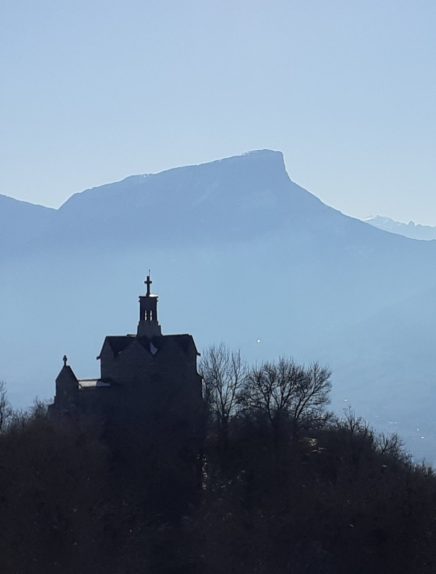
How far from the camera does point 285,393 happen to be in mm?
78312

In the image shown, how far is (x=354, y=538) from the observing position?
2205 inches

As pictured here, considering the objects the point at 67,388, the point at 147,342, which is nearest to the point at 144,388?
the point at 147,342

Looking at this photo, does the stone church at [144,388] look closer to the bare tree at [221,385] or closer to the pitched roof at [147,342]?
the pitched roof at [147,342]

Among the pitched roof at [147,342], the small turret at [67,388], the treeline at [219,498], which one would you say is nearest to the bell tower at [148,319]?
the pitched roof at [147,342]

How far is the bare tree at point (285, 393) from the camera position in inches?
3002

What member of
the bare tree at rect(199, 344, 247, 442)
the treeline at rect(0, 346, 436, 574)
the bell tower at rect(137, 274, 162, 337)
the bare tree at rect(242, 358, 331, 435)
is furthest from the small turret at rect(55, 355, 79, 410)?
the bare tree at rect(242, 358, 331, 435)

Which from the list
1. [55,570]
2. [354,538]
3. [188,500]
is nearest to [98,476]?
[188,500]

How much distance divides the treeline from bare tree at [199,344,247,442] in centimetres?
20

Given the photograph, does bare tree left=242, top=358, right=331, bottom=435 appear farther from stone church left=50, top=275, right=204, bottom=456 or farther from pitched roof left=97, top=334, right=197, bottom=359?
pitched roof left=97, top=334, right=197, bottom=359

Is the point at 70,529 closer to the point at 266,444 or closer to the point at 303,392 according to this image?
the point at 266,444

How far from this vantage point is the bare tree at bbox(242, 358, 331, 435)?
3002 inches

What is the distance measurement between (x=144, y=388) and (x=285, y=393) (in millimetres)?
12008

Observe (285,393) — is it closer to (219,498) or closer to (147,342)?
(147,342)

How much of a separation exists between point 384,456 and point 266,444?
9.24m
